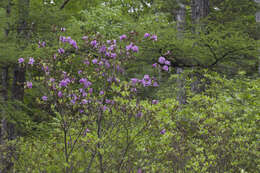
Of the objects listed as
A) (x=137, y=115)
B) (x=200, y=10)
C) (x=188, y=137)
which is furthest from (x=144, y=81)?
(x=200, y=10)

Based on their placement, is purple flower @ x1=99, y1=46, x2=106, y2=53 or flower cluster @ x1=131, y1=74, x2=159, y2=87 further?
purple flower @ x1=99, y1=46, x2=106, y2=53

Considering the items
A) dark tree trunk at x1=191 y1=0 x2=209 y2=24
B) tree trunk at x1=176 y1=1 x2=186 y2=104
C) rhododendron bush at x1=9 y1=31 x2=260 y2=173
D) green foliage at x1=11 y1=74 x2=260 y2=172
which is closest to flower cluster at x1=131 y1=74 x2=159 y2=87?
rhododendron bush at x1=9 y1=31 x2=260 y2=173

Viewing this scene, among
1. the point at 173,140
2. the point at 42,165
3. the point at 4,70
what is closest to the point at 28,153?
the point at 42,165

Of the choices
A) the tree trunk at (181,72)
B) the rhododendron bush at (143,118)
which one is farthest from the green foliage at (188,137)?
the tree trunk at (181,72)

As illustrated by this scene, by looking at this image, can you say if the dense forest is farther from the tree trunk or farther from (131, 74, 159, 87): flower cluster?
the tree trunk

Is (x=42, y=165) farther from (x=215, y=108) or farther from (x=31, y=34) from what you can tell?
(x=31, y=34)

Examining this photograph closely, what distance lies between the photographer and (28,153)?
5.07m

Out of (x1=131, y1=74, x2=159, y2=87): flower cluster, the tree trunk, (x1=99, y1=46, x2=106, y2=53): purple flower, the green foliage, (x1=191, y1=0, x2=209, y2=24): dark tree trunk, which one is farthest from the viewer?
(x1=191, y1=0, x2=209, y2=24): dark tree trunk

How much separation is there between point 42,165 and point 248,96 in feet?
9.65

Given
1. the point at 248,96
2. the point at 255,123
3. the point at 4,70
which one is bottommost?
the point at 4,70

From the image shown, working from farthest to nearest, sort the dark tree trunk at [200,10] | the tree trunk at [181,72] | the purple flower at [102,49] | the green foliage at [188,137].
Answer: the dark tree trunk at [200,10]
the tree trunk at [181,72]
the purple flower at [102,49]
the green foliage at [188,137]

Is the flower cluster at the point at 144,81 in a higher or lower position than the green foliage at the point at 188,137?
higher

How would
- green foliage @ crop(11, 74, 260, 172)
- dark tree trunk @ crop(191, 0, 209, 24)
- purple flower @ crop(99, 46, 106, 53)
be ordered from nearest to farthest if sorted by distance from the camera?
green foliage @ crop(11, 74, 260, 172) < purple flower @ crop(99, 46, 106, 53) < dark tree trunk @ crop(191, 0, 209, 24)

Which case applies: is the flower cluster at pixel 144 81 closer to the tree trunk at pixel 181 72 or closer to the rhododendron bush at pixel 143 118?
the rhododendron bush at pixel 143 118
